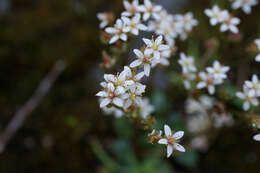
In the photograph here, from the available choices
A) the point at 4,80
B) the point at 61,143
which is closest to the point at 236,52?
the point at 61,143

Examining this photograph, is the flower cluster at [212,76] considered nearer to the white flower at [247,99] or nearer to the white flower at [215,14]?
the white flower at [247,99]

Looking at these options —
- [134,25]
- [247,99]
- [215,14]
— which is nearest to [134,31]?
[134,25]

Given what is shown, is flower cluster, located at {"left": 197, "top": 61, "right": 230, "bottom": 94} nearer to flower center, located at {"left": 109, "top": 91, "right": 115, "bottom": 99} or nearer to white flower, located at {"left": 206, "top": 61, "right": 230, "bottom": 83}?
white flower, located at {"left": 206, "top": 61, "right": 230, "bottom": 83}

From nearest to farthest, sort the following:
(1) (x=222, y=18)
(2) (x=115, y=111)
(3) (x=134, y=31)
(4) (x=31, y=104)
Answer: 1. (3) (x=134, y=31)
2. (1) (x=222, y=18)
3. (2) (x=115, y=111)
4. (4) (x=31, y=104)

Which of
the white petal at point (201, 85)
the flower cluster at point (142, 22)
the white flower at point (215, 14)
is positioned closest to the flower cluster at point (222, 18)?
the white flower at point (215, 14)

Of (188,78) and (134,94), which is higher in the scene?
(188,78)

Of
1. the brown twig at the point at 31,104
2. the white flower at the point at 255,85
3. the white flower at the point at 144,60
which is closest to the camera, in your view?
the white flower at the point at 144,60

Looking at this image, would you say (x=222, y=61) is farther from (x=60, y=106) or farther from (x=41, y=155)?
(x=41, y=155)

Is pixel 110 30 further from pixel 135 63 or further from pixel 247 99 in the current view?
pixel 247 99
